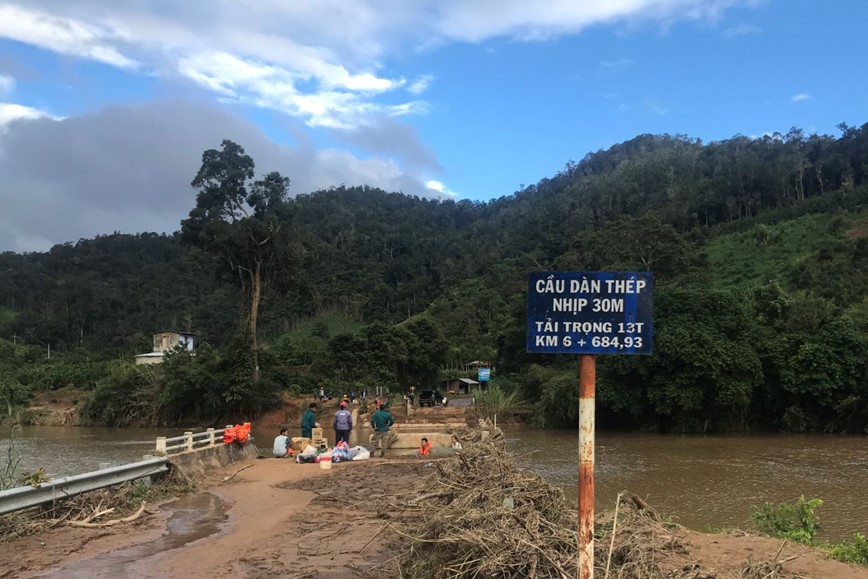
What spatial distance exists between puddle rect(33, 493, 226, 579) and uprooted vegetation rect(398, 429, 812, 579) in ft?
9.58

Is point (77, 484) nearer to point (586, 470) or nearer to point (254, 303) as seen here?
point (586, 470)

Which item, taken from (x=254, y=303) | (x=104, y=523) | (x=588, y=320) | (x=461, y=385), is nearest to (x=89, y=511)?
(x=104, y=523)

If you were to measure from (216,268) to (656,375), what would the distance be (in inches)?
1159

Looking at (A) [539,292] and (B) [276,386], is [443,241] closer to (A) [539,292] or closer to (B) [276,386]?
(B) [276,386]

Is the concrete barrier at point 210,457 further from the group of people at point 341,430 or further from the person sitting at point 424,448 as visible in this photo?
the person sitting at point 424,448

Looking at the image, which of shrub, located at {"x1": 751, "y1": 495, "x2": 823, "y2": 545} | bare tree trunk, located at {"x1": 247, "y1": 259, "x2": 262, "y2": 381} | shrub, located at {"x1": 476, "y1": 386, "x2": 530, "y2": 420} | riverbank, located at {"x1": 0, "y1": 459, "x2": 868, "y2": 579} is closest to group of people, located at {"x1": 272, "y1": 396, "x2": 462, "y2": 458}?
riverbank, located at {"x1": 0, "y1": 459, "x2": 868, "y2": 579}

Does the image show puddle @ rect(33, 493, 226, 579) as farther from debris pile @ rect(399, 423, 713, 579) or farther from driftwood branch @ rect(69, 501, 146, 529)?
debris pile @ rect(399, 423, 713, 579)

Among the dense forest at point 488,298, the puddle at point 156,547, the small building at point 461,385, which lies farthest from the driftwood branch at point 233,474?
the small building at point 461,385

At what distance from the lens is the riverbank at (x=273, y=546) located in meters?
6.54

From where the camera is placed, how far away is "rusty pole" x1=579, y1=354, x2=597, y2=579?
14.7 ft

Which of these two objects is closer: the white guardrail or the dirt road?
the dirt road

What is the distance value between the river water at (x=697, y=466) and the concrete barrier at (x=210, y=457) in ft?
5.93

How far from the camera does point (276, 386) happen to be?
43.1 metres

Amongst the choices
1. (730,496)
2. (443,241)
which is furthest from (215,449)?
(443,241)
